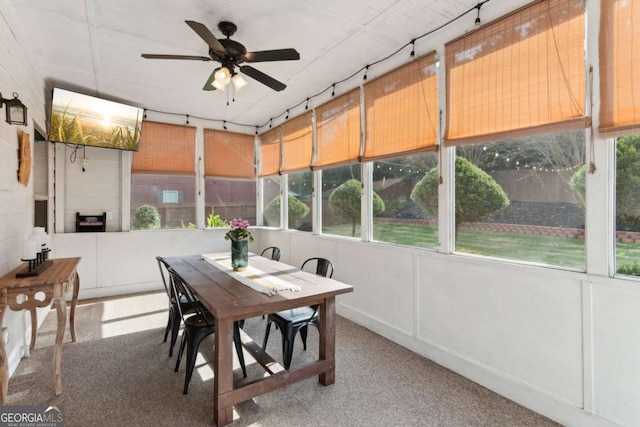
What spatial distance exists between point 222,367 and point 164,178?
4202 mm

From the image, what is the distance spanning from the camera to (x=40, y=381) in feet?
7.98

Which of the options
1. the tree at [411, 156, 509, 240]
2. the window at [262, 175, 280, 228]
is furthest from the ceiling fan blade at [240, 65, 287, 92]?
the window at [262, 175, 280, 228]

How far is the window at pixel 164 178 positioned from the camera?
16.5ft

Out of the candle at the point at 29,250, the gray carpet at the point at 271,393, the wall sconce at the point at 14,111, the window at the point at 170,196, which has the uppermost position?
the wall sconce at the point at 14,111

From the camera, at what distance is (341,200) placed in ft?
13.3

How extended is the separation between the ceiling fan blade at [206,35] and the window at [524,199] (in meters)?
2.16

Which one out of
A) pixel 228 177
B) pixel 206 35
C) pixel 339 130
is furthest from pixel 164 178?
pixel 206 35

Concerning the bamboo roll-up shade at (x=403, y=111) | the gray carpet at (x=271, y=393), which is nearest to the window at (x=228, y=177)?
the gray carpet at (x=271, y=393)

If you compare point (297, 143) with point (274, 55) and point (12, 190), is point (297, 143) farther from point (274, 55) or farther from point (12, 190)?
point (12, 190)

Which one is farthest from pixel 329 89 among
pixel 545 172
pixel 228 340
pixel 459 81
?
pixel 228 340

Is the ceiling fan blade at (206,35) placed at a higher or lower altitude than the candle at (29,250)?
higher

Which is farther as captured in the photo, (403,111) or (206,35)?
(403,111)

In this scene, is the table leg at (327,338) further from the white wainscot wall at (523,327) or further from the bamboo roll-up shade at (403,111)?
the bamboo roll-up shade at (403,111)

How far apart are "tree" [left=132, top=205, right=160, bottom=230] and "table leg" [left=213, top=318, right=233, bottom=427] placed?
3921 mm
